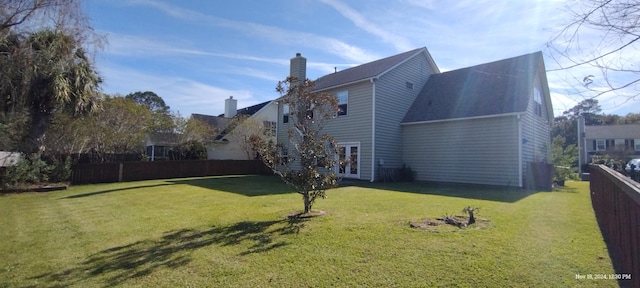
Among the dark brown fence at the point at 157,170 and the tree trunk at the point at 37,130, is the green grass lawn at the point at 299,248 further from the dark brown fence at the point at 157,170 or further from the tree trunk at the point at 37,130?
the dark brown fence at the point at 157,170

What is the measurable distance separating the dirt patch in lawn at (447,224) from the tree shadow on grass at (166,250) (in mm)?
2149

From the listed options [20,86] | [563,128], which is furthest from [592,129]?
[20,86]

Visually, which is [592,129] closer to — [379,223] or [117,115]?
[379,223]

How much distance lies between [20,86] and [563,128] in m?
57.9

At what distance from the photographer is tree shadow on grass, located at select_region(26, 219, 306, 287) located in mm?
3959

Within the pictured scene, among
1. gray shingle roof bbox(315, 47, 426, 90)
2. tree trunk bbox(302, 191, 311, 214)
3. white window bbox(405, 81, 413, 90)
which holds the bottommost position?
tree trunk bbox(302, 191, 311, 214)

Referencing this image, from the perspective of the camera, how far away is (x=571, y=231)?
5.47 metres

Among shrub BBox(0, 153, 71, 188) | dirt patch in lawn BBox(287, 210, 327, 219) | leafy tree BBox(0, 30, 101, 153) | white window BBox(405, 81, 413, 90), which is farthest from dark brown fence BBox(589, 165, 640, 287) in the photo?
shrub BBox(0, 153, 71, 188)

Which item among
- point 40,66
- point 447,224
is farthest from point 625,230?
point 40,66

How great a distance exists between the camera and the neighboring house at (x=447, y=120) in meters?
13.4

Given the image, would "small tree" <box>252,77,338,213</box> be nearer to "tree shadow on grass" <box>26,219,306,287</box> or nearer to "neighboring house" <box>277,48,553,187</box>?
"tree shadow on grass" <box>26,219,306,287</box>

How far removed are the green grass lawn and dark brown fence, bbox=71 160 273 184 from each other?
9.14 m

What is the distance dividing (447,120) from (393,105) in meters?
2.82

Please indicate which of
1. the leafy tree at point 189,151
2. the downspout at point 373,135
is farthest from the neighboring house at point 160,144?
the downspout at point 373,135
